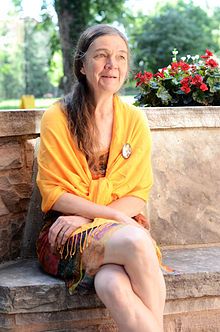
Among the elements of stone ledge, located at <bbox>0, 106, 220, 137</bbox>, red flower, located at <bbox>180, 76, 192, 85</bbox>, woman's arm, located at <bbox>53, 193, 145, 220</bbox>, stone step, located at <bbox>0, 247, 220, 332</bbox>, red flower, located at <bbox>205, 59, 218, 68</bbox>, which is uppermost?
red flower, located at <bbox>205, 59, 218, 68</bbox>

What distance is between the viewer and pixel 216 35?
106 ft

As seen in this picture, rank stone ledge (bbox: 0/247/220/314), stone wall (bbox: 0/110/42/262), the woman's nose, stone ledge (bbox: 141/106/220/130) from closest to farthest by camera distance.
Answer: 1. stone ledge (bbox: 0/247/220/314)
2. the woman's nose
3. stone wall (bbox: 0/110/42/262)
4. stone ledge (bbox: 141/106/220/130)

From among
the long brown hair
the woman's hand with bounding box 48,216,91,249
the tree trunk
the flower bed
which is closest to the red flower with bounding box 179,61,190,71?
the flower bed

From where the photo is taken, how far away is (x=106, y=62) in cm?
287

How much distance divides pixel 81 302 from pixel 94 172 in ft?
1.87

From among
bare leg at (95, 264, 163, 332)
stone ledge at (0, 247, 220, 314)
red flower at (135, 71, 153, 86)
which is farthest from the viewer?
red flower at (135, 71, 153, 86)

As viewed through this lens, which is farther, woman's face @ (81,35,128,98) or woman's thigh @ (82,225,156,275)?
woman's face @ (81,35,128,98)

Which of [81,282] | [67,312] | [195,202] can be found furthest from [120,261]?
[195,202]

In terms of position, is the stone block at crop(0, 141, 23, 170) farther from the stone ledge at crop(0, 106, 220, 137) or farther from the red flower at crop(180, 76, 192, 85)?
the red flower at crop(180, 76, 192, 85)

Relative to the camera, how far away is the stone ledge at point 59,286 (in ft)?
8.87

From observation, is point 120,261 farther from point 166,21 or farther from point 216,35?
point 216,35

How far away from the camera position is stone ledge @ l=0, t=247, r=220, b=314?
2705 mm

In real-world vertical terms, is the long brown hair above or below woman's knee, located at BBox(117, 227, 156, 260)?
above

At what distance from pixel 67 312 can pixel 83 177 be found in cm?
57
